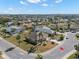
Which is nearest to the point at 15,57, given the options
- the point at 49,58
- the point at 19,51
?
the point at 19,51

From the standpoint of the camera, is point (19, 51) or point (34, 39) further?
point (34, 39)

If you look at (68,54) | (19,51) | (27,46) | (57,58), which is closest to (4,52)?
(19,51)

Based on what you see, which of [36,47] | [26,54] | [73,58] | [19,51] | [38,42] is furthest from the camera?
[38,42]

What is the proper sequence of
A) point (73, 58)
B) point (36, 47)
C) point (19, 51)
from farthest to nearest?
1. point (36, 47)
2. point (19, 51)
3. point (73, 58)

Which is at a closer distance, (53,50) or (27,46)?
(53,50)

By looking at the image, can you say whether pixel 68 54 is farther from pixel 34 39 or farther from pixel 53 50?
pixel 34 39

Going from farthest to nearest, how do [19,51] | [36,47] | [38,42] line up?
1. [38,42]
2. [36,47]
3. [19,51]

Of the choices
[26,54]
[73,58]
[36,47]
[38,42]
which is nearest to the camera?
[73,58]

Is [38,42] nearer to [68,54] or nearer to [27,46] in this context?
[27,46]
